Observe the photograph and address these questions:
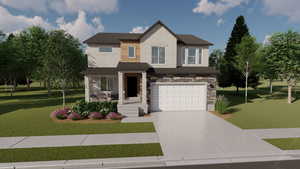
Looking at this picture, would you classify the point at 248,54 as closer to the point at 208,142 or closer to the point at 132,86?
the point at 132,86

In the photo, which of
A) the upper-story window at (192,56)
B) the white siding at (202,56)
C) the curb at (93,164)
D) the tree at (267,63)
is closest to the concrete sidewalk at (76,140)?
the curb at (93,164)

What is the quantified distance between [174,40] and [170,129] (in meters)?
9.24

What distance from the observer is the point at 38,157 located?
16.7ft

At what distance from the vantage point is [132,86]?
50.3ft

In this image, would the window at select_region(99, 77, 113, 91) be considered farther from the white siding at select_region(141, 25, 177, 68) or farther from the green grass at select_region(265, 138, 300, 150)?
the green grass at select_region(265, 138, 300, 150)

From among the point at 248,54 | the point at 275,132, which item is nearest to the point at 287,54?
the point at 248,54

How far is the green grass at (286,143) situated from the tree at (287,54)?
13.4m

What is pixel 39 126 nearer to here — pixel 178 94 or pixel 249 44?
pixel 178 94

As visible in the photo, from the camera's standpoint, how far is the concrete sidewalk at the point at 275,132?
23.4ft

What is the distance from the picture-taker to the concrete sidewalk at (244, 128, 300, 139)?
712cm

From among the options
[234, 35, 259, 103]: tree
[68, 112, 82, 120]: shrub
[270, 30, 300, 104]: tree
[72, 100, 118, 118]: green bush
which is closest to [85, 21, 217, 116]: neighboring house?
[72, 100, 118, 118]: green bush

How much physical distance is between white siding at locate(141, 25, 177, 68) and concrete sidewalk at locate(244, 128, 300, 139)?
854 cm

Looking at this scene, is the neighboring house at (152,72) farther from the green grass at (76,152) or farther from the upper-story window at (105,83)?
the green grass at (76,152)

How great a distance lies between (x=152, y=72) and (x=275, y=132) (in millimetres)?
9396
